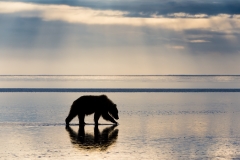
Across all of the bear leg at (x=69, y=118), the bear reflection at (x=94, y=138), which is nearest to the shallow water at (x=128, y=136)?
the bear reflection at (x=94, y=138)

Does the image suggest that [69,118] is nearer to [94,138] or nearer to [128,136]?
[94,138]

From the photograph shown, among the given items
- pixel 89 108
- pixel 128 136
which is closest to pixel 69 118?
pixel 89 108

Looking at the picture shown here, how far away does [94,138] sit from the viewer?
1680 cm

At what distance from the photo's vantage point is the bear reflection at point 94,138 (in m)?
15.1

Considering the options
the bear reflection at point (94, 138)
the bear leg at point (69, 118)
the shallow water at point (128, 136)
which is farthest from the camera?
the bear leg at point (69, 118)

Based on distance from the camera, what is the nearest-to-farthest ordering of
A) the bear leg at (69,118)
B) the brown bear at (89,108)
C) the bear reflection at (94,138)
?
the bear reflection at (94,138) < the bear leg at (69,118) < the brown bear at (89,108)

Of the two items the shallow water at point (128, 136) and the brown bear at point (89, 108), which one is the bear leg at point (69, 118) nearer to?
the brown bear at point (89, 108)

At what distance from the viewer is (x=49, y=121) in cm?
2106

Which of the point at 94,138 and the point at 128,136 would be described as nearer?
the point at 94,138

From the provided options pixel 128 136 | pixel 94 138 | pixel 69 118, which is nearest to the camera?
Answer: pixel 94 138

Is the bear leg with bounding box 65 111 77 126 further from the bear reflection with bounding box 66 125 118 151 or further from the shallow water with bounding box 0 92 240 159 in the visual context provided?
the bear reflection with bounding box 66 125 118 151

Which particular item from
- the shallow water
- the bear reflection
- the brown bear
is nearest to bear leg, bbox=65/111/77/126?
the brown bear

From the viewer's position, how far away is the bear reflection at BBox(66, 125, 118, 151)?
49.5ft

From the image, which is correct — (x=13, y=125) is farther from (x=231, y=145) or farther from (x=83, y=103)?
(x=231, y=145)
